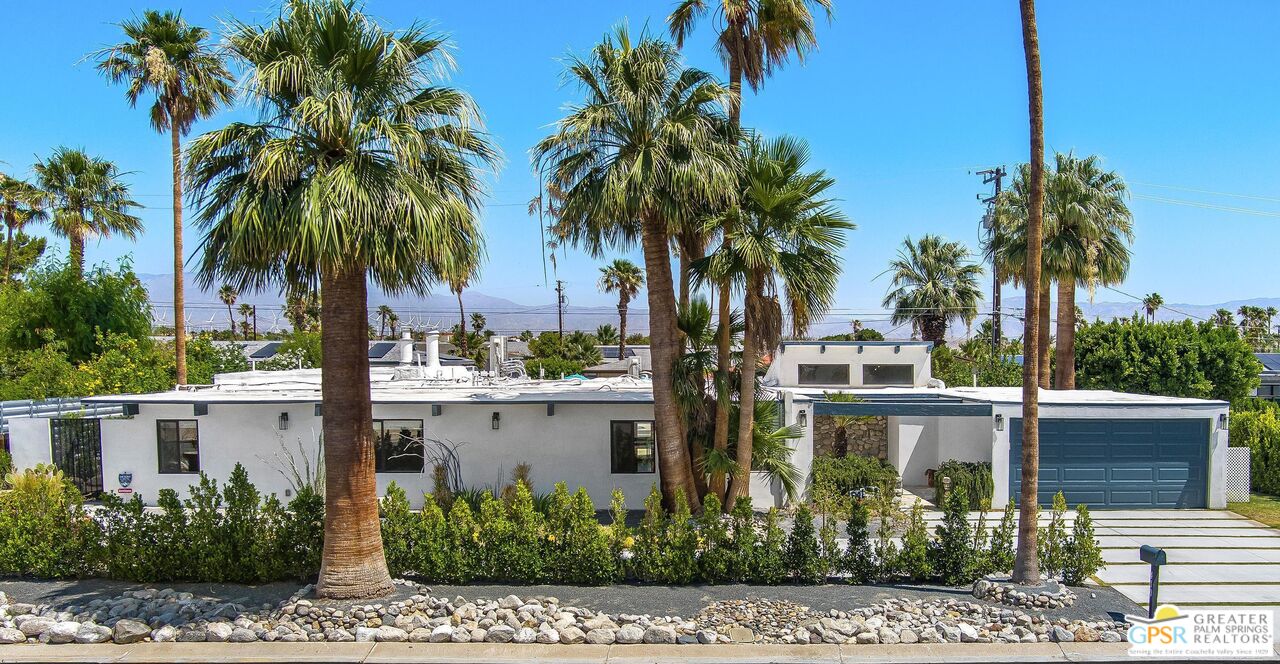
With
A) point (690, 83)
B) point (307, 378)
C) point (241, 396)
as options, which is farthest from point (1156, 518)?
point (307, 378)

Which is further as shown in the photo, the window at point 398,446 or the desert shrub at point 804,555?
the window at point 398,446

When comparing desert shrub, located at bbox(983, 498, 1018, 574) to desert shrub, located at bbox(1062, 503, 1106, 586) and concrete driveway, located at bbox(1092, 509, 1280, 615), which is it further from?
concrete driveway, located at bbox(1092, 509, 1280, 615)

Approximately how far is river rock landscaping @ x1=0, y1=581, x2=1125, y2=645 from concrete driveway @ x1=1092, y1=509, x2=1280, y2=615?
8.05ft

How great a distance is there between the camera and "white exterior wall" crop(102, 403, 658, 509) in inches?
609

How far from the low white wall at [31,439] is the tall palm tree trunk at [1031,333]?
58.6 ft

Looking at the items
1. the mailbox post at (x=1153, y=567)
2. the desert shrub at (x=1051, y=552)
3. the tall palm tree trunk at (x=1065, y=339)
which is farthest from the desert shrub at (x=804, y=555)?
the tall palm tree trunk at (x=1065, y=339)

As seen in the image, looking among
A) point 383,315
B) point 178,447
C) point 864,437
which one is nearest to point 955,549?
point 864,437

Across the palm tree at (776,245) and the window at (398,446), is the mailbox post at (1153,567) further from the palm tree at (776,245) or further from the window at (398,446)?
the window at (398,446)

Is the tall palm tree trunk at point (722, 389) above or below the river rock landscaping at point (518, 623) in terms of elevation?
above

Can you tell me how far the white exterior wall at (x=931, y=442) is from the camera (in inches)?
715

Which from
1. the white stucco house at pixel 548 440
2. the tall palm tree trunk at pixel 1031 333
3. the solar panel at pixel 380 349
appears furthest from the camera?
the solar panel at pixel 380 349

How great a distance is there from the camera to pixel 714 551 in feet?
34.1

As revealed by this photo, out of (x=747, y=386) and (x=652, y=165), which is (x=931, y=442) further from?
(x=652, y=165)

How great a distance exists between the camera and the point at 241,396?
1560 cm
